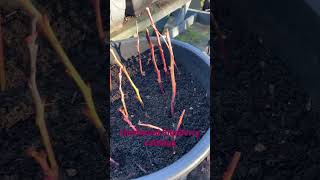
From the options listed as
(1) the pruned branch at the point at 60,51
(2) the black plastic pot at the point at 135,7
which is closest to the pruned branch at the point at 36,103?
(1) the pruned branch at the point at 60,51

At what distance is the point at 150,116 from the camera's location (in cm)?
105

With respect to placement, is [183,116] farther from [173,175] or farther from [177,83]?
[173,175]

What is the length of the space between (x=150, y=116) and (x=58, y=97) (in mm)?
234

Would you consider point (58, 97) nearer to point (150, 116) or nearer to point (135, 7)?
point (150, 116)

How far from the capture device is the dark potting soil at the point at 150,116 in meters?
0.93

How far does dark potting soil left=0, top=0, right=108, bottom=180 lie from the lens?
2.99 feet
